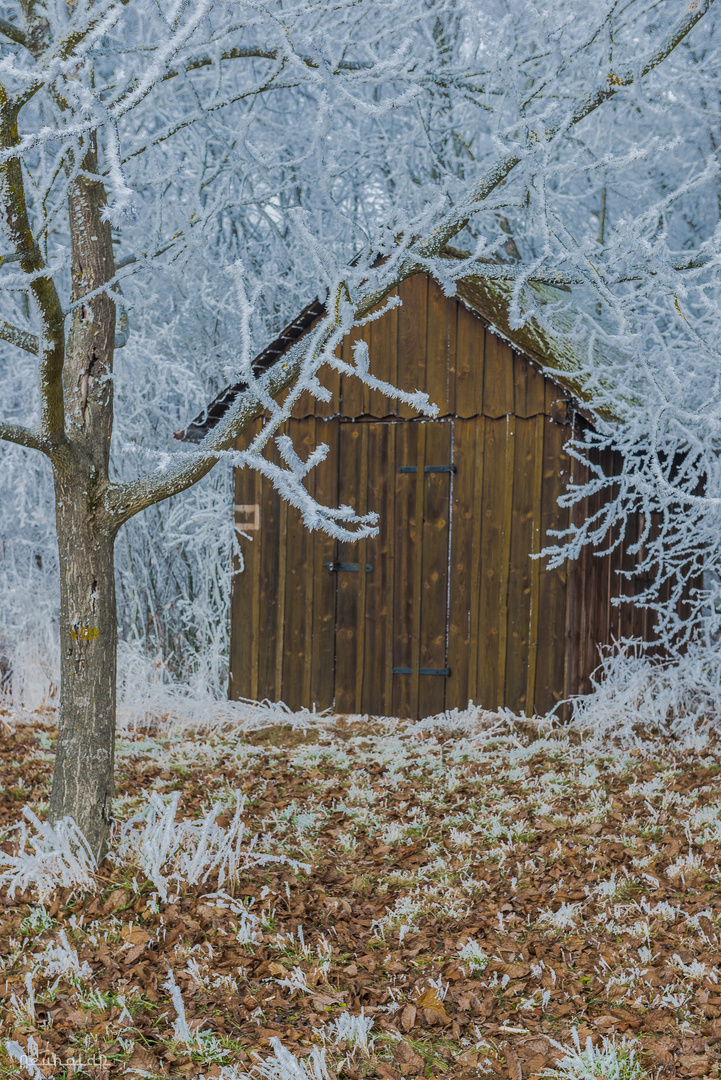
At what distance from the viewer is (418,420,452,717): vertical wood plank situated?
8.42 meters

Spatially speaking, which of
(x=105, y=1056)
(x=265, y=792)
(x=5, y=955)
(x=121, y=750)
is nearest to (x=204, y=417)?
(x=121, y=750)

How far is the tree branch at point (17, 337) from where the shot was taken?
448 cm

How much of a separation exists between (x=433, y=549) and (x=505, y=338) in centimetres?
189

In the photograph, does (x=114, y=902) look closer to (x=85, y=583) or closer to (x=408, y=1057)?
(x=85, y=583)

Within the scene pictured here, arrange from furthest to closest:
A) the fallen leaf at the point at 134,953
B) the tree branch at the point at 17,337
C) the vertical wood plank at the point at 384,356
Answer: the vertical wood plank at the point at 384,356
the tree branch at the point at 17,337
the fallen leaf at the point at 134,953

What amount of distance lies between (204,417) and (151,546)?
238cm

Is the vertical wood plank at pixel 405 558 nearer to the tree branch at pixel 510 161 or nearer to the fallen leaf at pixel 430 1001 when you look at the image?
the tree branch at pixel 510 161

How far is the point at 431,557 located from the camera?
27.9 ft

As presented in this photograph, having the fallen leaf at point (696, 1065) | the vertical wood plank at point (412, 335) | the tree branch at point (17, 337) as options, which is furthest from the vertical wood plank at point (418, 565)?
the fallen leaf at point (696, 1065)

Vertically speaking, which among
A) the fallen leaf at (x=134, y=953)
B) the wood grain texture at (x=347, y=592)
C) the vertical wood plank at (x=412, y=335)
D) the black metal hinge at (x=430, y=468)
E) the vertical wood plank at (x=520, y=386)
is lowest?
the fallen leaf at (x=134, y=953)

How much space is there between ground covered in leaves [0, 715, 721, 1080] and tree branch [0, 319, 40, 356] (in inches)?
89.2

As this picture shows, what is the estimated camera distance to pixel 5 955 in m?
3.95

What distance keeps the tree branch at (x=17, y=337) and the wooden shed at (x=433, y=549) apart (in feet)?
13.0

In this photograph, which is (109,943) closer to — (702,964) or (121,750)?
(702,964)
